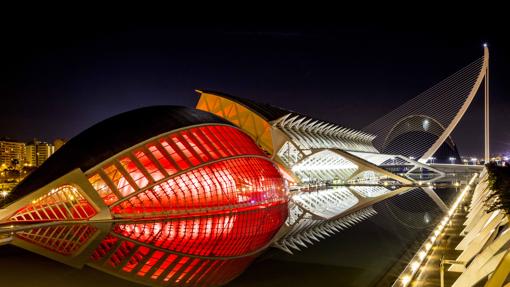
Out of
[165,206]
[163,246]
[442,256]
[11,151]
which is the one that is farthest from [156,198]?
[11,151]

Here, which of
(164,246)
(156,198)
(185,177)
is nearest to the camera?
(164,246)

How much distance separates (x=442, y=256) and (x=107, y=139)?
1780 cm

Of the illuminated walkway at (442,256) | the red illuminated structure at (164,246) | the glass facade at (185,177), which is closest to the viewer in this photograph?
the illuminated walkway at (442,256)

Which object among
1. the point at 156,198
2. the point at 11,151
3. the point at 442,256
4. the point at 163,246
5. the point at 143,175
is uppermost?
the point at 11,151

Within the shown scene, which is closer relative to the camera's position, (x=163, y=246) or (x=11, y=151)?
(x=163, y=246)

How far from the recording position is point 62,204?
21.8 meters

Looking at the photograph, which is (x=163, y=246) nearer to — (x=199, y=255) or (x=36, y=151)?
(x=199, y=255)

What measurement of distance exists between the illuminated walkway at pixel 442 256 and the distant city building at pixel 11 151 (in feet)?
409

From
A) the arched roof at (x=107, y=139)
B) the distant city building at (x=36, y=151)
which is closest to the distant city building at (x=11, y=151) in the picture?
the distant city building at (x=36, y=151)

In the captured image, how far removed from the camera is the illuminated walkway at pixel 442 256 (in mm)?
9148

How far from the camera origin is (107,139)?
2384 centimetres

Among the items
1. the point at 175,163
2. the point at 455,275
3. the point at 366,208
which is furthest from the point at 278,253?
the point at 366,208

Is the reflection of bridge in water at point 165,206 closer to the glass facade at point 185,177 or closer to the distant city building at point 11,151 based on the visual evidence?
the glass facade at point 185,177

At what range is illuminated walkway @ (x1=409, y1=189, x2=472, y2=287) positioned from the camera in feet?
30.0
